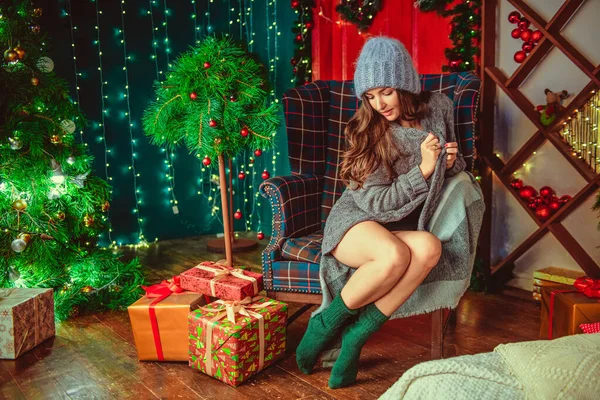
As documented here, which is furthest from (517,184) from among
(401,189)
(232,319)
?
(232,319)

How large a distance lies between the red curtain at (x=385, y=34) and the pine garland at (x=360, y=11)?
35mm

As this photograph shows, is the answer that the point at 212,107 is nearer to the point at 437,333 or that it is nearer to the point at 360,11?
the point at 360,11

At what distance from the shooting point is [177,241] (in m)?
4.31

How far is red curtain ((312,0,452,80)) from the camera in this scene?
10.5 ft

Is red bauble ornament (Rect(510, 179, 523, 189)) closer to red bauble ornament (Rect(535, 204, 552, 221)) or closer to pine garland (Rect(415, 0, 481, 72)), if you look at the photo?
red bauble ornament (Rect(535, 204, 552, 221))

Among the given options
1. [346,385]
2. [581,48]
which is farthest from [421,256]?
[581,48]

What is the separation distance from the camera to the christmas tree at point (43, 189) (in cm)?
255

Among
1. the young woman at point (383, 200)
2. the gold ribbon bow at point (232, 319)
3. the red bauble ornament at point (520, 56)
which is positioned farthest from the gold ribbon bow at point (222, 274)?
the red bauble ornament at point (520, 56)

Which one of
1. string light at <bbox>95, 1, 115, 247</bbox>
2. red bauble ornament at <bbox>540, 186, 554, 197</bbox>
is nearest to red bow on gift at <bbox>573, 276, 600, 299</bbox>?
red bauble ornament at <bbox>540, 186, 554, 197</bbox>

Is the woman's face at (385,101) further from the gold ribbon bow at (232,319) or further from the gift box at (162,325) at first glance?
the gift box at (162,325)

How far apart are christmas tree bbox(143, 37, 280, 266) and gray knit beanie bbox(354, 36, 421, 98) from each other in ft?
3.67

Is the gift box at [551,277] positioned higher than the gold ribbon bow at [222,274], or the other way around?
the gold ribbon bow at [222,274]

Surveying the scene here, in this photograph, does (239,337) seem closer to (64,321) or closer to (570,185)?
(64,321)

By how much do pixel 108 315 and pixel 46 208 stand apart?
557mm
